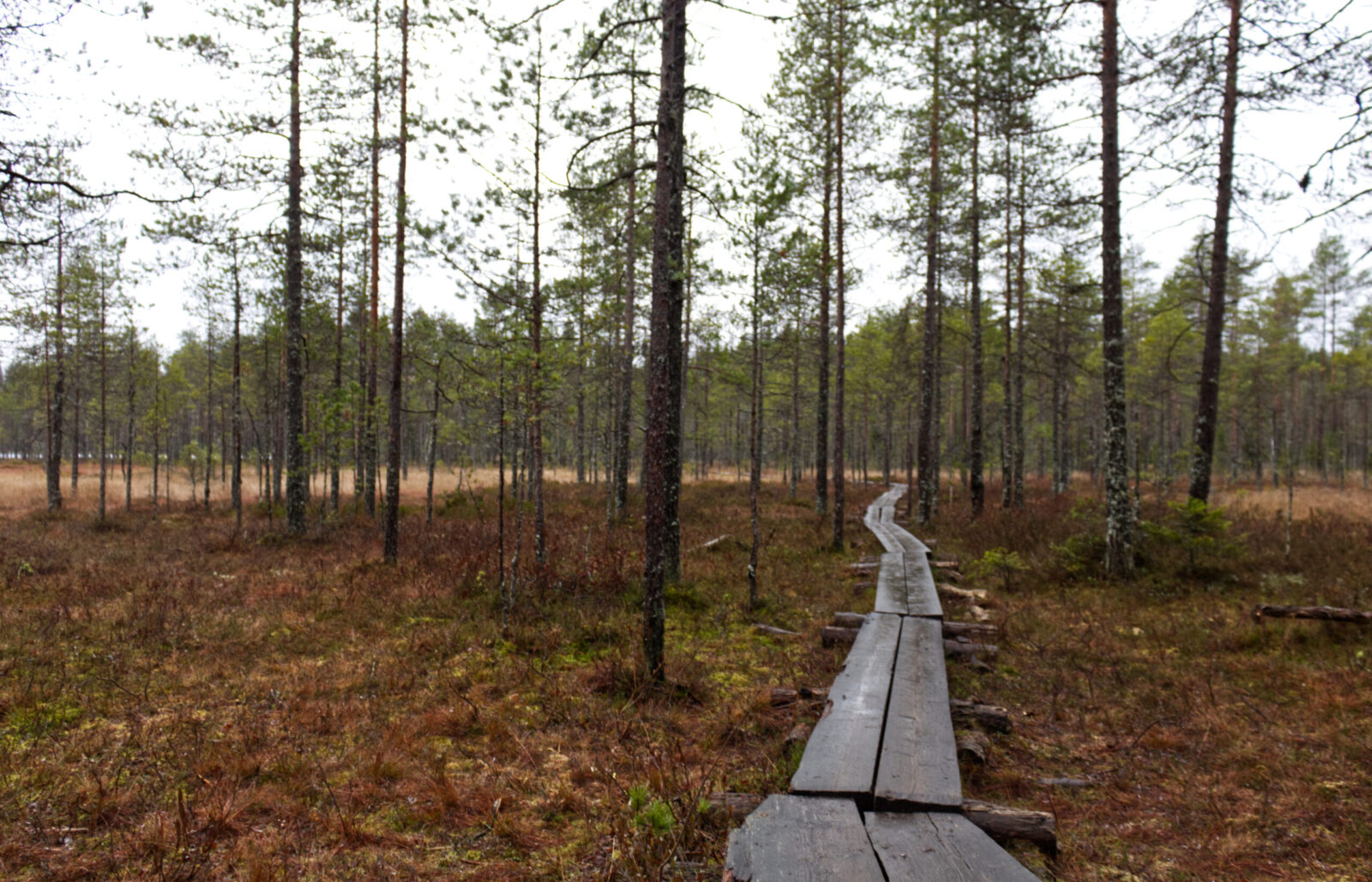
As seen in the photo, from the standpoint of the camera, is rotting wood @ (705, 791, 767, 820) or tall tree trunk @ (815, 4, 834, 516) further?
tall tree trunk @ (815, 4, 834, 516)

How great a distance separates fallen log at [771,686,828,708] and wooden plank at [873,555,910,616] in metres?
2.57

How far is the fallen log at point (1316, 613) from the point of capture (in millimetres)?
6805

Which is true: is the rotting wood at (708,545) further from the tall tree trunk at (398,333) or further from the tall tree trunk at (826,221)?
the tall tree trunk at (398,333)

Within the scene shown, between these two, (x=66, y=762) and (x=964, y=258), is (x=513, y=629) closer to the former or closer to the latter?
(x=66, y=762)

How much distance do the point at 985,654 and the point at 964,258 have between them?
56.1ft

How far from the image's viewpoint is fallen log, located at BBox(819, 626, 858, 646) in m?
7.36

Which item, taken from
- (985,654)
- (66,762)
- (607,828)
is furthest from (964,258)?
(66,762)

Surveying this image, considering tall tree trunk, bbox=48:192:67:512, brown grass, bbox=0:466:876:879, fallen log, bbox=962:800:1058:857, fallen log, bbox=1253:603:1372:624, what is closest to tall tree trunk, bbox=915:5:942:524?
brown grass, bbox=0:466:876:879

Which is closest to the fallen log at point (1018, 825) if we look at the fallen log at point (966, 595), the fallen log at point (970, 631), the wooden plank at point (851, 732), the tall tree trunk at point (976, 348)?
the wooden plank at point (851, 732)

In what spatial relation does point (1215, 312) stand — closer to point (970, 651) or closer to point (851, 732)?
point (970, 651)

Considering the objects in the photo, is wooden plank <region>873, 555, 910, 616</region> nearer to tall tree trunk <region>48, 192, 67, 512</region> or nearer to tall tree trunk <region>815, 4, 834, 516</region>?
tall tree trunk <region>815, 4, 834, 516</region>

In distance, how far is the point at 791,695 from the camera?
568 cm

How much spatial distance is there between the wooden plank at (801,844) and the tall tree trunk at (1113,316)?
8.88m

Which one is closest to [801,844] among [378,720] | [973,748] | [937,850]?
[937,850]
